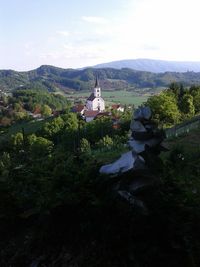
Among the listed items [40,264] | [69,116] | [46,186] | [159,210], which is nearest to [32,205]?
[46,186]

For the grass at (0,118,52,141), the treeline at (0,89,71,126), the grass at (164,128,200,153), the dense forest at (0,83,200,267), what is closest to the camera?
the dense forest at (0,83,200,267)

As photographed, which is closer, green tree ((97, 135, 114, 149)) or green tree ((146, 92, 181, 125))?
green tree ((97, 135, 114, 149))

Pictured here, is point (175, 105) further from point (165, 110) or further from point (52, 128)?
point (52, 128)

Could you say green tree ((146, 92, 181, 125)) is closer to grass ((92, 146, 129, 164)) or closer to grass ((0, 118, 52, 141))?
grass ((92, 146, 129, 164))

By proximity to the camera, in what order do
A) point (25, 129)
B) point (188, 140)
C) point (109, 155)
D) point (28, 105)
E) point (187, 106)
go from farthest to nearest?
point (28, 105), point (25, 129), point (187, 106), point (188, 140), point (109, 155)

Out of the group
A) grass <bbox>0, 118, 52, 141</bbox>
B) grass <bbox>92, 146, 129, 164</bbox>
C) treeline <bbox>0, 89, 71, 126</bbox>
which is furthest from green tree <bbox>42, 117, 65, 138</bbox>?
grass <bbox>92, 146, 129, 164</bbox>

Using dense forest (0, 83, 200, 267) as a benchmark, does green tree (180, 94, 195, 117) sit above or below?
below

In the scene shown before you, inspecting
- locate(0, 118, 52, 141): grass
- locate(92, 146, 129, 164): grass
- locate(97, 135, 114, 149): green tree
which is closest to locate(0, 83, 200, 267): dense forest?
locate(92, 146, 129, 164): grass

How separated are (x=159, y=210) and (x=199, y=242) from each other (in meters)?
0.66

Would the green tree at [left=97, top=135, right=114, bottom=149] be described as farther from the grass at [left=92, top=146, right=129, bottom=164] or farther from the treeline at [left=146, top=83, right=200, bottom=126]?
the treeline at [left=146, top=83, right=200, bottom=126]

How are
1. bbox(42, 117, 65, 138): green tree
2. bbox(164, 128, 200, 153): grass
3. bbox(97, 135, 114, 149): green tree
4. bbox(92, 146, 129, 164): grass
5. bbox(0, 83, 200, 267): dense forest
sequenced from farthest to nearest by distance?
1. bbox(42, 117, 65, 138): green tree
2. bbox(97, 135, 114, 149): green tree
3. bbox(164, 128, 200, 153): grass
4. bbox(92, 146, 129, 164): grass
5. bbox(0, 83, 200, 267): dense forest

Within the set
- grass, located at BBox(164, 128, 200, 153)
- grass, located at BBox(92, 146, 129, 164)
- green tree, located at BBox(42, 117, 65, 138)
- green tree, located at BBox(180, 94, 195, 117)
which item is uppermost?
grass, located at BBox(92, 146, 129, 164)

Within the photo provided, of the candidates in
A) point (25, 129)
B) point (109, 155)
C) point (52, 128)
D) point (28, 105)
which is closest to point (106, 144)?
point (109, 155)

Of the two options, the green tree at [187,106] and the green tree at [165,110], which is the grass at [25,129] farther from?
the green tree at [165,110]
